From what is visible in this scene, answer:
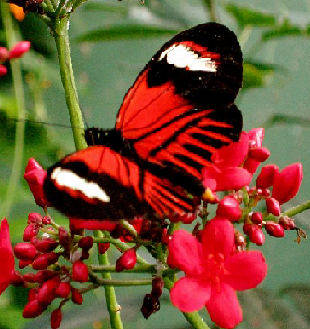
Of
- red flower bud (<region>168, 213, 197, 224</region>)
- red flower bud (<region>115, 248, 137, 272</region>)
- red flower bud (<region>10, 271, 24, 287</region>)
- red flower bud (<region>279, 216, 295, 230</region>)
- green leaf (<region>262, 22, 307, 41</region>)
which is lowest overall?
red flower bud (<region>10, 271, 24, 287</region>)

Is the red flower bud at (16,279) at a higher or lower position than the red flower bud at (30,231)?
lower

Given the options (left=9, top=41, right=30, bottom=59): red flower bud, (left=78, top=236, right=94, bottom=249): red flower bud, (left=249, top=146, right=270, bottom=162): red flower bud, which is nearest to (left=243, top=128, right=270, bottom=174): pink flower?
(left=249, top=146, right=270, bottom=162): red flower bud

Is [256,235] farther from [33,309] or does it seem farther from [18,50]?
[18,50]

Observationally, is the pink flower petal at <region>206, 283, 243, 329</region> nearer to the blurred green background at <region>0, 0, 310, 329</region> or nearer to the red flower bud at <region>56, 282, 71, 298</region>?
the red flower bud at <region>56, 282, 71, 298</region>

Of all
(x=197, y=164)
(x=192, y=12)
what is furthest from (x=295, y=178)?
(x=192, y=12)

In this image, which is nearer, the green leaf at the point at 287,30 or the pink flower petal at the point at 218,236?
the pink flower petal at the point at 218,236

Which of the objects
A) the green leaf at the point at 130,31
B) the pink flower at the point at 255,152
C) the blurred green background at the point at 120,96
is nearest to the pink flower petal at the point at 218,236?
the pink flower at the point at 255,152

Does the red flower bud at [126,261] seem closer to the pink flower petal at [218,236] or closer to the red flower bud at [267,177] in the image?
the pink flower petal at [218,236]

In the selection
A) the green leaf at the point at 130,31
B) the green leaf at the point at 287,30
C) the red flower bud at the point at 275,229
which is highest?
the green leaf at the point at 287,30
